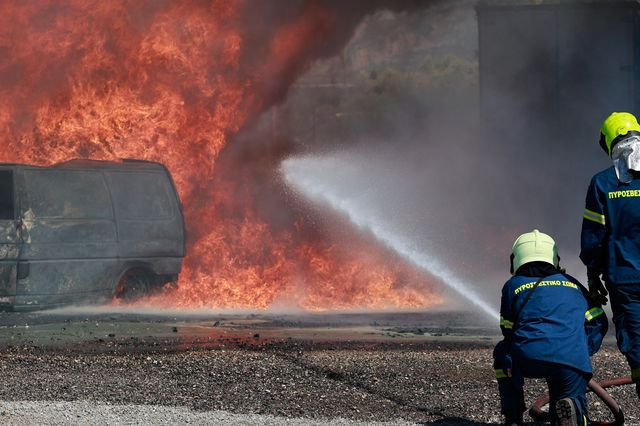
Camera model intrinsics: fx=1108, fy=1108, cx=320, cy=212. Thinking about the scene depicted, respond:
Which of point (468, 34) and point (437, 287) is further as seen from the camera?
point (468, 34)

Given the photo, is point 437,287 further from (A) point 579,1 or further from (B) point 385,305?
(A) point 579,1

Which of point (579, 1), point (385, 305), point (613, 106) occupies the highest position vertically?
point (579, 1)

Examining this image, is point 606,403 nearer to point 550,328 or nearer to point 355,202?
point 550,328

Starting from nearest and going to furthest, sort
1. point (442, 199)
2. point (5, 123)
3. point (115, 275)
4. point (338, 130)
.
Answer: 1. point (115, 275)
2. point (5, 123)
3. point (442, 199)
4. point (338, 130)

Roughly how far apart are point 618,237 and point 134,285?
9827 millimetres

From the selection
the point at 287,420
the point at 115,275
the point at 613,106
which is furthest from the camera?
the point at 613,106

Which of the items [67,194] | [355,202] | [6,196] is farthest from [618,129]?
[355,202]

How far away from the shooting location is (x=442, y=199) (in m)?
23.4

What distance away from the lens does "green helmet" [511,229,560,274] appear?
19.0 ft

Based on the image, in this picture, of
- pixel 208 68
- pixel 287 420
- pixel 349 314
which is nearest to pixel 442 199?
pixel 208 68

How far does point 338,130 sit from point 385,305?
1047 inches

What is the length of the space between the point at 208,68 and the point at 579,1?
6.76 metres

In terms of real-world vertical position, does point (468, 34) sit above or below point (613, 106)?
above

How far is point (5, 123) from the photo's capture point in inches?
711
